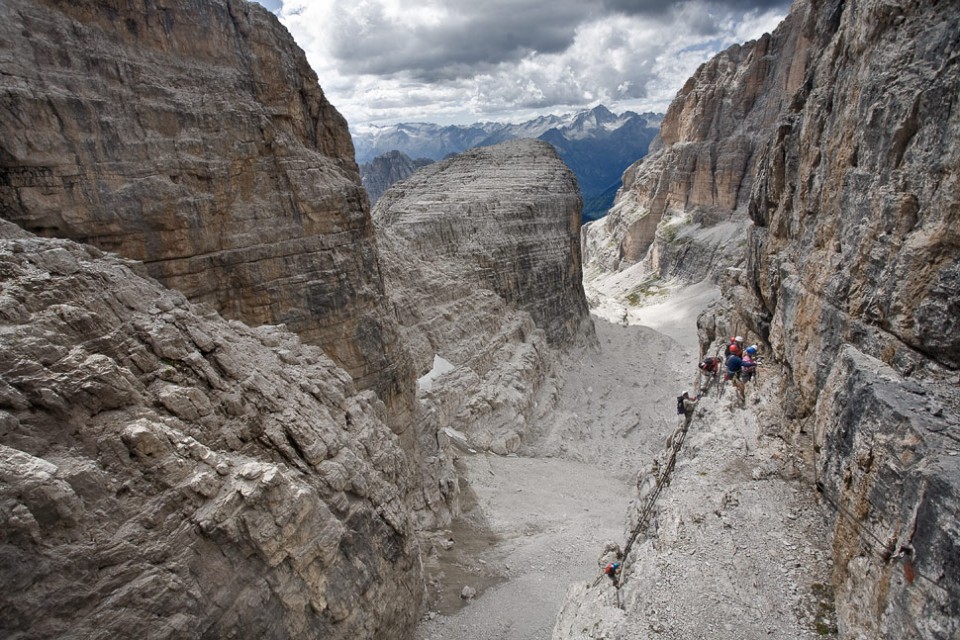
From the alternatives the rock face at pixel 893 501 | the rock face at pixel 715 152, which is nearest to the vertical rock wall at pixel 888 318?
the rock face at pixel 893 501

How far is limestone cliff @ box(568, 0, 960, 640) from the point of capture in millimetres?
8656

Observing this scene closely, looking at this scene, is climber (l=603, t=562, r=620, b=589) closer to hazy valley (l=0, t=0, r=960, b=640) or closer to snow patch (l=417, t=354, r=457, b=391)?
hazy valley (l=0, t=0, r=960, b=640)

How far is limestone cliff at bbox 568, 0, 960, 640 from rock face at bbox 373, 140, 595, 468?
2090cm

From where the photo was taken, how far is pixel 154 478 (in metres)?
10.9

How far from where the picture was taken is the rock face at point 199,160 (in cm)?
1586

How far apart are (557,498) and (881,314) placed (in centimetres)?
2233

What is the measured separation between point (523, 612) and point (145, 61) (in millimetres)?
24346

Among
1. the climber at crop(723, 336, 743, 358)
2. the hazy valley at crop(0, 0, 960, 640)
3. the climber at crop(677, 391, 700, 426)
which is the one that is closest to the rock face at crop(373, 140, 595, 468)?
the hazy valley at crop(0, 0, 960, 640)

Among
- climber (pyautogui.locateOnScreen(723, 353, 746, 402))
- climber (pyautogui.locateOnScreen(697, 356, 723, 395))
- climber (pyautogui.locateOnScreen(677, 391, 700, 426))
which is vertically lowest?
climber (pyautogui.locateOnScreen(677, 391, 700, 426))

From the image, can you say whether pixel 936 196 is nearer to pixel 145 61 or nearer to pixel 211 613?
pixel 211 613

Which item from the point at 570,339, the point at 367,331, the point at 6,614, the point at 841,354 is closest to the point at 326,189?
the point at 367,331

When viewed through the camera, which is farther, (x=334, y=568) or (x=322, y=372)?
(x=322, y=372)

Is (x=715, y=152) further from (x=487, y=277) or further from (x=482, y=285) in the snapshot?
(x=482, y=285)

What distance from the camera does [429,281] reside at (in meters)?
41.8
